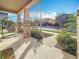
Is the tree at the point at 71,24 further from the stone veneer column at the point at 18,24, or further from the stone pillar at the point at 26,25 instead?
the stone veneer column at the point at 18,24

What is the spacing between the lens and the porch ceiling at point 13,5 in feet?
4.76

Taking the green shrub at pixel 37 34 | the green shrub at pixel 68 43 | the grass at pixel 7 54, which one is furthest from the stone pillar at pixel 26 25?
the green shrub at pixel 68 43

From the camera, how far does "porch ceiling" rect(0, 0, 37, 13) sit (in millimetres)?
1451

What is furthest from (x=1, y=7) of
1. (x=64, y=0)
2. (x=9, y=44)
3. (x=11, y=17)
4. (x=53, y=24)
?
(x=64, y=0)

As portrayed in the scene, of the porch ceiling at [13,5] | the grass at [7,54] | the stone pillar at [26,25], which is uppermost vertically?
the porch ceiling at [13,5]

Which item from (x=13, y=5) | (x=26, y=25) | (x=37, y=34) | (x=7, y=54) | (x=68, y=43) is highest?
(x=13, y=5)

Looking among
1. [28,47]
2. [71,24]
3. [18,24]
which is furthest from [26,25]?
[71,24]

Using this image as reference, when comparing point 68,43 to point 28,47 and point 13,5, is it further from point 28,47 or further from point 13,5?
point 13,5

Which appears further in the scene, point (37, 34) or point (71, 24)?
point (37, 34)

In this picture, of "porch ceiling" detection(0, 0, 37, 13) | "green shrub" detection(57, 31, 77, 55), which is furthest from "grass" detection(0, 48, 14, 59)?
"green shrub" detection(57, 31, 77, 55)

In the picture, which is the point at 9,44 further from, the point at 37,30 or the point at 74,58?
the point at 74,58

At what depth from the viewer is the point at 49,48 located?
153 centimetres

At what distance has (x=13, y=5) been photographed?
1519 millimetres

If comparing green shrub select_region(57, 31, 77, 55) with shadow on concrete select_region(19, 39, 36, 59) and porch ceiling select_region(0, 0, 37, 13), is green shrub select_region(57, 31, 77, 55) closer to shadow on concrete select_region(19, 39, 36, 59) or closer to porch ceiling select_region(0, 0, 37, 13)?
shadow on concrete select_region(19, 39, 36, 59)
